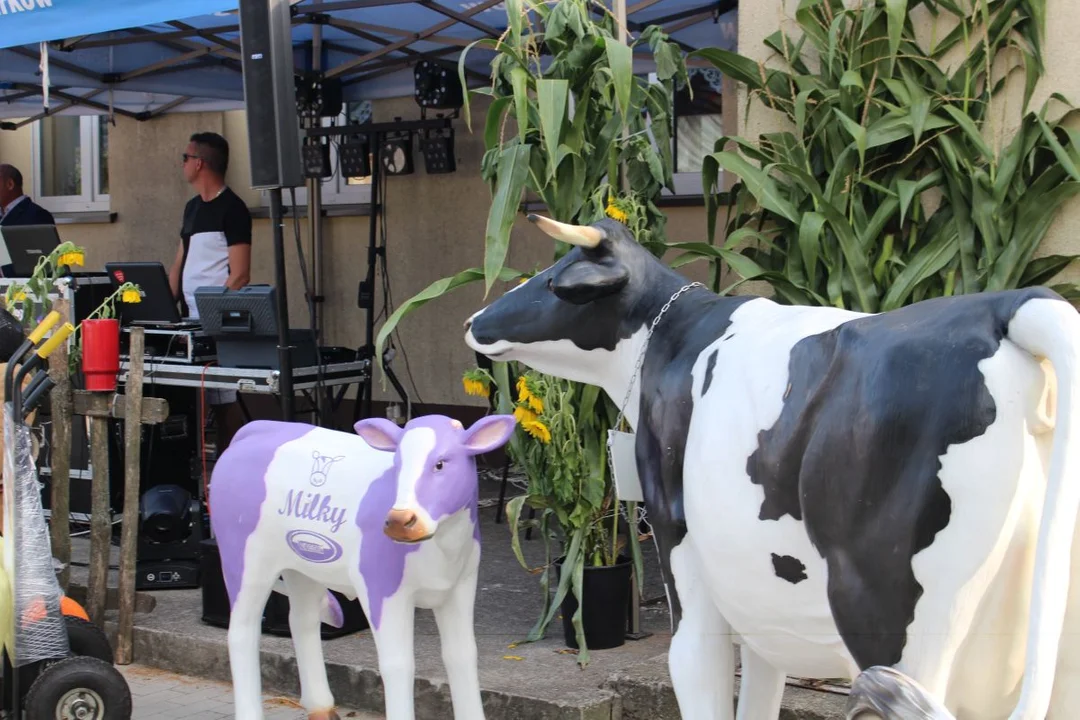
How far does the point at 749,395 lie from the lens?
2.28 metres

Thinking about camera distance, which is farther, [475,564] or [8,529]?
[8,529]

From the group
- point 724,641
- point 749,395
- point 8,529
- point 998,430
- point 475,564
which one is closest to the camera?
point 998,430

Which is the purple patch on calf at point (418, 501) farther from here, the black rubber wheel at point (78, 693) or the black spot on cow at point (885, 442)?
the black spot on cow at point (885, 442)

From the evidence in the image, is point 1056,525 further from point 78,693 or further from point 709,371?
point 78,693

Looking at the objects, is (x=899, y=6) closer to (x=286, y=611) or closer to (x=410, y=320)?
(x=286, y=611)

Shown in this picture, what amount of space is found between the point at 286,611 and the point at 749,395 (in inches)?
129

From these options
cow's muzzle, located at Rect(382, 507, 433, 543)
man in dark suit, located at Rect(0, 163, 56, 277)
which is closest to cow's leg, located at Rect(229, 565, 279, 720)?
cow's muzzle, located at Rect(382, 507, 433, 543)

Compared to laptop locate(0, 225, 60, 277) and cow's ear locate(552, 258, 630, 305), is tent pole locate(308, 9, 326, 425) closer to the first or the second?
laptop locate(0, 225, 60, 277)

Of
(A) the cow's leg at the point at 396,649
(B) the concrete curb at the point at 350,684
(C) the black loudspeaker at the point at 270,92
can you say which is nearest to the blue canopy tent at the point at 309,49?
(C) the black loudspeaker at the point at 270,92

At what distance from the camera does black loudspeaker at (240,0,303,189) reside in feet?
16.2

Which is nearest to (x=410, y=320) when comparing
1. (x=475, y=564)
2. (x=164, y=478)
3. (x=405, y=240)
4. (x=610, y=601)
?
(x=405, y=240)

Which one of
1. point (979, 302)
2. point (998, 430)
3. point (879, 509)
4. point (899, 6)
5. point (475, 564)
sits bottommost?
point (475, 564)

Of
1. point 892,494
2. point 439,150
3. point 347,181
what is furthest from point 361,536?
point 347,181

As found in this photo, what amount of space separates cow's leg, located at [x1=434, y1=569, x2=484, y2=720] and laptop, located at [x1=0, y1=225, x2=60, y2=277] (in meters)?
4.71
